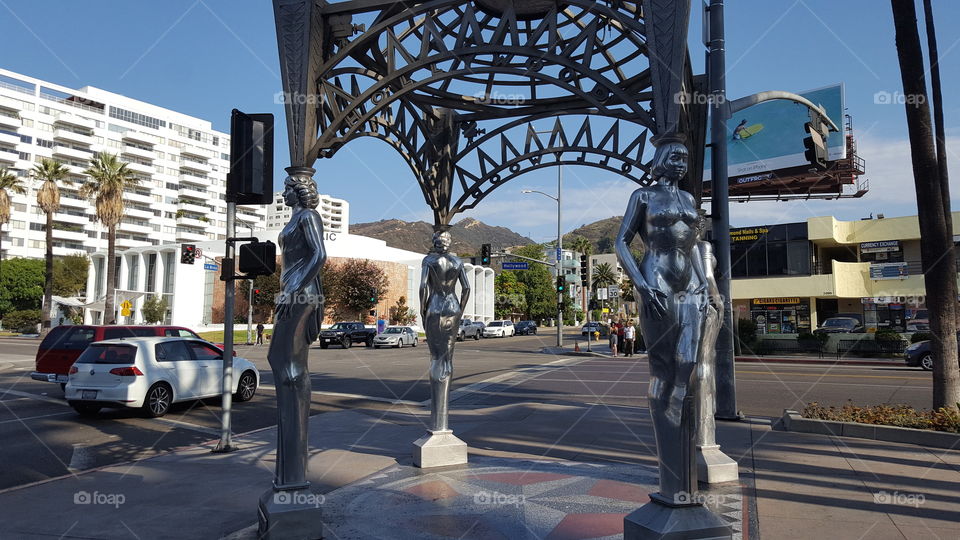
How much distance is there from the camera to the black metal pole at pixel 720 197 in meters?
8.95

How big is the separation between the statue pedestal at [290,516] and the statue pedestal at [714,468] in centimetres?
367

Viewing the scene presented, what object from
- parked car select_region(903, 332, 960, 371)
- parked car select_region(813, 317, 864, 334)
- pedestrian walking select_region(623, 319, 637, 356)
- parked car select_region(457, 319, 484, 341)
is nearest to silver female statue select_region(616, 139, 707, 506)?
parked car select_region(903, 332, 960, 371)

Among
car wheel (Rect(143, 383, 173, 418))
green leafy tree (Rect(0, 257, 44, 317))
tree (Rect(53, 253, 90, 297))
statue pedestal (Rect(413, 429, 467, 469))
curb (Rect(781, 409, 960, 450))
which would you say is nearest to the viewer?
statue pedestal (Rect(413, 429, 467, 469))

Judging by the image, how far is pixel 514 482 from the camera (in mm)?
5996

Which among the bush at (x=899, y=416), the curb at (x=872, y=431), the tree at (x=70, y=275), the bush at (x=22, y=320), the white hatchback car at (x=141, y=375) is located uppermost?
the tree at (x=70, y=275)

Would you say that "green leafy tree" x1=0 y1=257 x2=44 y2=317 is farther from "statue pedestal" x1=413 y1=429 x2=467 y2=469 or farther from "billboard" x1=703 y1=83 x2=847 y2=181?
"statue pedestal" x1=413 y1=429 x2=467 y2=469

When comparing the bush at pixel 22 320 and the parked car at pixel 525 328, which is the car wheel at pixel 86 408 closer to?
the parked car at pixel 525 328

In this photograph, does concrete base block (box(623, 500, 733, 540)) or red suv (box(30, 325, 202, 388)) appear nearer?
concrete base block (box(623, 500, 733, 540))

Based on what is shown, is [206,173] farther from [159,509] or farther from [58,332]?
[159,509]

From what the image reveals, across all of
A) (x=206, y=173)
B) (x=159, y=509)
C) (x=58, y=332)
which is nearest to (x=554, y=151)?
(x=159, y=509)

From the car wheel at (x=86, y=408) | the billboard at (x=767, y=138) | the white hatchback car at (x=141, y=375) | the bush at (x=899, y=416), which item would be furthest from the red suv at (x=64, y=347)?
the billboard at (x=767, y=138)

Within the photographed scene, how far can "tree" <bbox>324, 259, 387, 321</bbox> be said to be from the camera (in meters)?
55.0

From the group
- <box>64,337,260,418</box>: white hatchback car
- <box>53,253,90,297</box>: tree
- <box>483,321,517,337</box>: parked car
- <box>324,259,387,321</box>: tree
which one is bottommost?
<box>64,337,260,418</box>: white hatchback car

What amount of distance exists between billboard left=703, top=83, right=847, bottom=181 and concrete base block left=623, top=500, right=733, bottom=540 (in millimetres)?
36894
